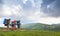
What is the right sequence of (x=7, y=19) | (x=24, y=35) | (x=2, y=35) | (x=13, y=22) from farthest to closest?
1. (x=13, y=22)
2. (x=7, y=19)
3. (x=24, y=35)
4. (x=2, y=35)

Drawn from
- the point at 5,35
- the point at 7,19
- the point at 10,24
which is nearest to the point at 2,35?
the point at 5,35

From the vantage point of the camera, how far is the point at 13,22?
4038 cm

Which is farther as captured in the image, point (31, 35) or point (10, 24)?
point (10, 24)

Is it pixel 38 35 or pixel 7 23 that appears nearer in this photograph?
pixel 38 35

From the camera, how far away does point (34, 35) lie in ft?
73.2

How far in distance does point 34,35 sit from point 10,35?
3.53 m

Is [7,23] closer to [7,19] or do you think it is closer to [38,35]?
[7,19]

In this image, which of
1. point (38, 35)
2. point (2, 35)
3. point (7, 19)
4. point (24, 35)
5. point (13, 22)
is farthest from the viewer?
point (13, 22)

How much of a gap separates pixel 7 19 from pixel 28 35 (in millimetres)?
16989

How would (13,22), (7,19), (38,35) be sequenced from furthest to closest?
(13,22)
(7,19)
(38,35)

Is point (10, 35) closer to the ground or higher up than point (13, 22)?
closer to the ground

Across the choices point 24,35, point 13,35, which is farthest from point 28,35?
point 13,35

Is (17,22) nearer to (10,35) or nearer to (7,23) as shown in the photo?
(7,23)

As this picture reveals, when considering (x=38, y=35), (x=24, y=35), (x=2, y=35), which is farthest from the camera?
(x=38, y=35)
